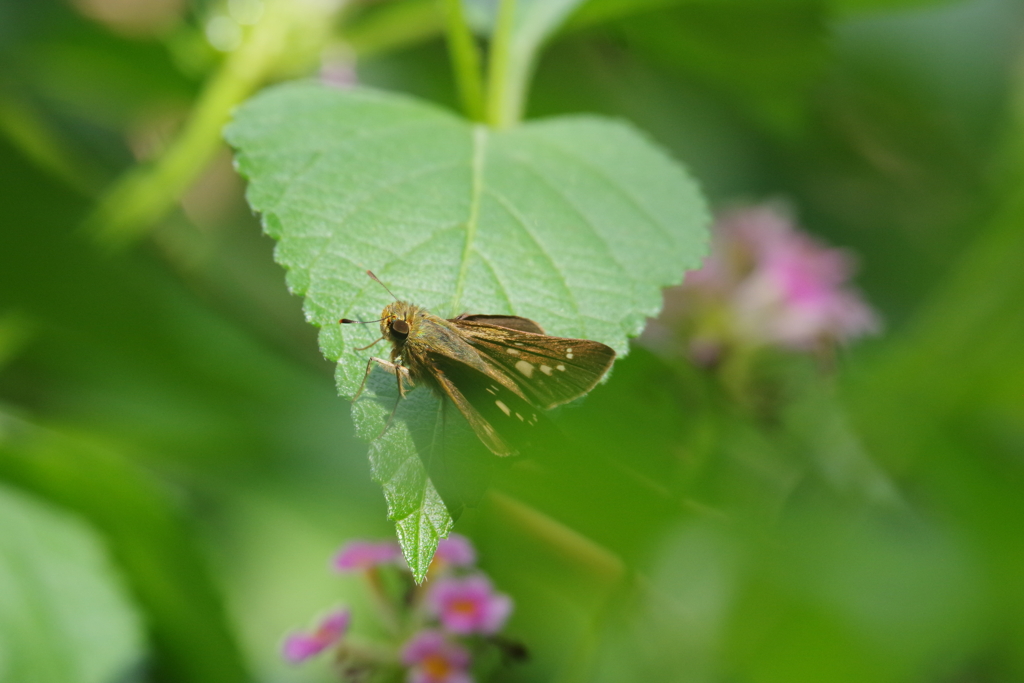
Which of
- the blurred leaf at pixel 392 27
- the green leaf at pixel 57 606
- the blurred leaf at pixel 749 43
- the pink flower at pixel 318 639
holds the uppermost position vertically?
the blurred leaf at pixel 749 43

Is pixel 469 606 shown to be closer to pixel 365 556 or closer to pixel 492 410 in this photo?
pixel 365 556

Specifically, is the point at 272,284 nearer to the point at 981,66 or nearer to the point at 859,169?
the point at 859,169

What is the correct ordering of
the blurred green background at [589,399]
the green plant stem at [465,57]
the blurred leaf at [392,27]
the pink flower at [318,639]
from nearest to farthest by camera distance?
→ the blurred green background at [589,399] → the pink flower at [318,639] → the green plant stem at [465,57] → the blurred leaf at [392,27]

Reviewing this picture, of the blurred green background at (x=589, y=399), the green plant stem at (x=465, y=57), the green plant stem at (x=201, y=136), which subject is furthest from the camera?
the green plant stem at (x=201, y=136)

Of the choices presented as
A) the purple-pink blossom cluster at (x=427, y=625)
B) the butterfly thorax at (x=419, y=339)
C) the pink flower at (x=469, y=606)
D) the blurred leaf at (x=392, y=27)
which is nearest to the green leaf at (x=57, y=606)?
the purple-pink blossom cluster at (x=427, y=625)

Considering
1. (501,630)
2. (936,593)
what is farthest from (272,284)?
(936,593)

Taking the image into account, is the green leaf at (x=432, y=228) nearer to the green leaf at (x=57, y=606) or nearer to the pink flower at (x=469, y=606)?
the pink flower at (x=469, y=606)
